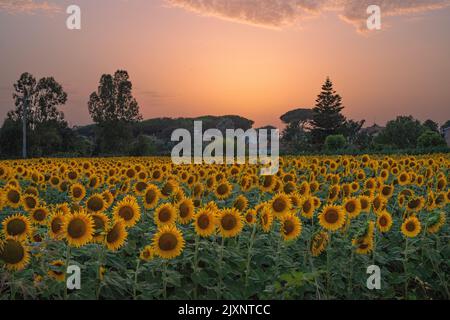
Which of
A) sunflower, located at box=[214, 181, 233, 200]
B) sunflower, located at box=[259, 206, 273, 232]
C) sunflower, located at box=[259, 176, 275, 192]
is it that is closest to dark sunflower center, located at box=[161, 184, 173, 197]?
sunflower, located at box=[214, 181, 233, 200]

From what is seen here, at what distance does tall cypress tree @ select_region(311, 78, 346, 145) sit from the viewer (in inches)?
→ 2675

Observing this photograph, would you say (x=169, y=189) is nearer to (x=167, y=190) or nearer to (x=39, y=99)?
(x=167, y=190)

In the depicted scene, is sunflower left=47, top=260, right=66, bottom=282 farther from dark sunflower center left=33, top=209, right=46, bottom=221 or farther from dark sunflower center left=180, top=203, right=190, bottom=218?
dark sunflower center left=33, top=209, right=46, bottom=221

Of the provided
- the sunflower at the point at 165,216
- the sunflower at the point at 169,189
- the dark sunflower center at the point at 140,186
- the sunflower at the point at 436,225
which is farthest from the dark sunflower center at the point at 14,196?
the sunflower at the point at 436,225

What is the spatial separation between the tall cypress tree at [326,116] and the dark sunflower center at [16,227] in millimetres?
64205

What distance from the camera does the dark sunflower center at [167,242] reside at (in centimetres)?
436

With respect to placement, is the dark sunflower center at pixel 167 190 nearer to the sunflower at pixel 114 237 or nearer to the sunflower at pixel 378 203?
the sunflower at pixel 114 237

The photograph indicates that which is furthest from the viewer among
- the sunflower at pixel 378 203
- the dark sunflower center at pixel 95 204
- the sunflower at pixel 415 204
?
the sunflower at pixel 415 204

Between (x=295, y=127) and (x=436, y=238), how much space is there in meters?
87.3

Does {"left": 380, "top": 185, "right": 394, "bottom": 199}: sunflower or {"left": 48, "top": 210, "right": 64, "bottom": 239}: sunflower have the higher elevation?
{"left": 380, "top": 185, "right": 394, "bottom": 199}: sunflower

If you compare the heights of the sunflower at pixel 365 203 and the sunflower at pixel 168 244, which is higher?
the sunflower at pixel 365 203

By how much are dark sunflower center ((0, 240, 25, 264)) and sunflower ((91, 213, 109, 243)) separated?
601 mm

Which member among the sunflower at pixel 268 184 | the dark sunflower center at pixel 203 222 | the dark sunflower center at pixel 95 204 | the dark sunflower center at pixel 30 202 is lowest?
the dark sunflower center at pixel 203 222
